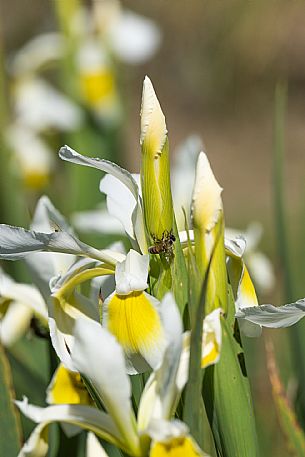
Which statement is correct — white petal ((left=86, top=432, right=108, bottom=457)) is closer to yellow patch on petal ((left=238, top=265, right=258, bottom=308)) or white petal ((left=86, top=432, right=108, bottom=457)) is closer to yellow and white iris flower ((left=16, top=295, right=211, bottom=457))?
yellow and white iris flower ((left=16, top=295, right=211, bottom=457))

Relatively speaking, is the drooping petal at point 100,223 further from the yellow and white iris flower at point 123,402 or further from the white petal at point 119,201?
the yellow and white iris flower at point 123,402

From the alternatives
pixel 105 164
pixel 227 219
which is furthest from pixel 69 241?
pixel 227 219

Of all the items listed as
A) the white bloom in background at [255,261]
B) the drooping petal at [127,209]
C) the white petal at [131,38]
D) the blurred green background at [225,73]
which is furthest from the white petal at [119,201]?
the blurred green background at [225,73]

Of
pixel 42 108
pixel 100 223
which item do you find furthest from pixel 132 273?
pixel 42 108

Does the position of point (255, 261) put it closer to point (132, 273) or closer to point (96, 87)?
point (96, 87)

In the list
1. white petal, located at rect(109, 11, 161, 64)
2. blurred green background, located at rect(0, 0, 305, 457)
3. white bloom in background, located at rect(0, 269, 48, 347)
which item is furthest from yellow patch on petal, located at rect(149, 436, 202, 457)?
blurred green background, located at rect(0, 0, 305, 457)

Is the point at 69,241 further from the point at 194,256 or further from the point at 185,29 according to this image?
the point at 185,29
